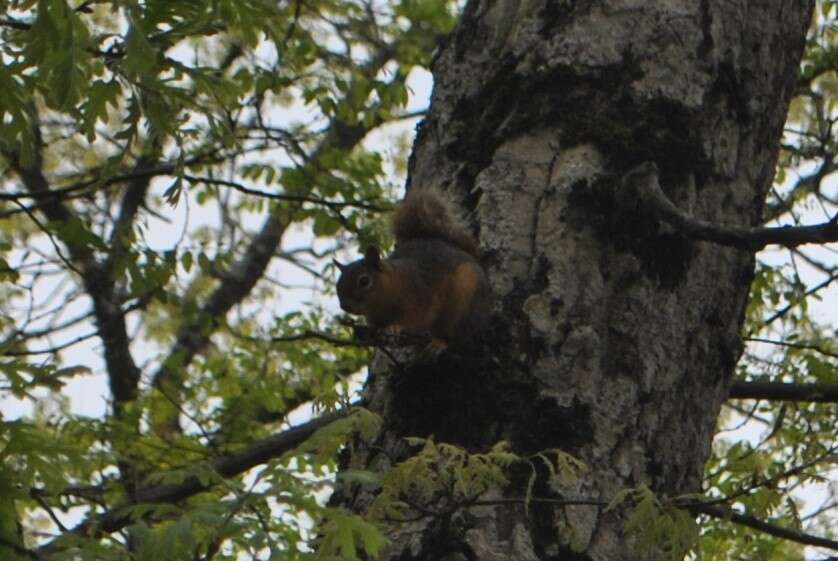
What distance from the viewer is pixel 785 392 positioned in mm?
3859

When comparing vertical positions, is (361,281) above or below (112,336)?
below

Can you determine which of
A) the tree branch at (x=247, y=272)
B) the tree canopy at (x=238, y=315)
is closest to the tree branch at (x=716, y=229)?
the tree canopy at (x=238, y=315)

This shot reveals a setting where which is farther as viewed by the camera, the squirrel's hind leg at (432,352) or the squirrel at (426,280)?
the squirrel at (426,280)

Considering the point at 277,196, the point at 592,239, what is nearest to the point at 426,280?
the point at 592,239

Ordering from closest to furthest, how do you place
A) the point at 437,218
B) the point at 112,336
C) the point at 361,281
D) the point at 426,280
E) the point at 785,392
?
the point at 437,218 → the point at 426,280 → the point at 785,392 → the point at 361,281 → the point at 112,336

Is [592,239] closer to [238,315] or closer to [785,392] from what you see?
[785,392]

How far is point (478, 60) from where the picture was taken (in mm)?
3471

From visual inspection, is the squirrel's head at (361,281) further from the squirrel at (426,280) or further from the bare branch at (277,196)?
the bare branch at (277,196)

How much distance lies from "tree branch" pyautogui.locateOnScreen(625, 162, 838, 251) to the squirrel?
0.38m

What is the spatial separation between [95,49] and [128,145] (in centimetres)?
24

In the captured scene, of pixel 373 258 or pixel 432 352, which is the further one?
pixel 373 258

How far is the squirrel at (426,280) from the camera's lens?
3094 mm

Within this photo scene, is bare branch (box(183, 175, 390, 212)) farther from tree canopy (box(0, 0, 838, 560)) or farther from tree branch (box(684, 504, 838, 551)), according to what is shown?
→ tree branch (box(684, 504, 838, 551))

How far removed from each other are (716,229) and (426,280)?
0.97 m
